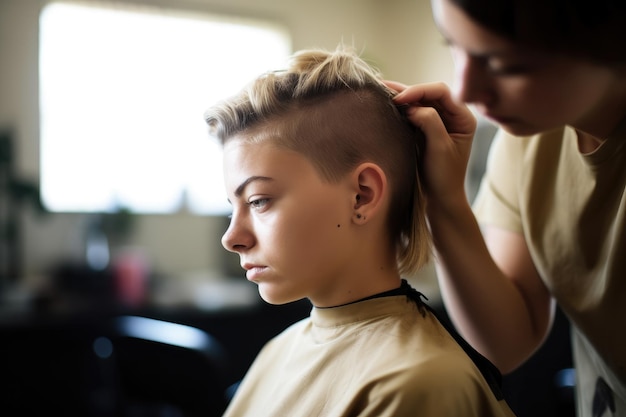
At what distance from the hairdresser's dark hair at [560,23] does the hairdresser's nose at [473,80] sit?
0.05m

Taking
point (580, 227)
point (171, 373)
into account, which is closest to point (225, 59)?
point (171, 373)

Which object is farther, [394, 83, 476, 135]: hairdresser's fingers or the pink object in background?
the pink object in background

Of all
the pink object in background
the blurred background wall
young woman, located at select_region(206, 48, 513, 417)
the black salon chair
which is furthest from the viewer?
the blurred background wall

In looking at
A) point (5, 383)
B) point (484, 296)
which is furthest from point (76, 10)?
point (484, 296)

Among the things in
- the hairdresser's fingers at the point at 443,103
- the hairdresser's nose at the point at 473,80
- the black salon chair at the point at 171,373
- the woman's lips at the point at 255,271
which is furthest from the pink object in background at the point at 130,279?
A: the hairdresser's nose at the point at 473,80

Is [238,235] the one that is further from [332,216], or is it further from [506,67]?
[506,67]

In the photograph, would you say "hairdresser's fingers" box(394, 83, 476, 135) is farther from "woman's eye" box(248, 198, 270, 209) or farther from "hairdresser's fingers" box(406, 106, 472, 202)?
"woman's eye" box(248, 198, 270, 209)

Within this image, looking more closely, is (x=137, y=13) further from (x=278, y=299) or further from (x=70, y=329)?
(x=278, y=299)

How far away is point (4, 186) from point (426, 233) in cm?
307

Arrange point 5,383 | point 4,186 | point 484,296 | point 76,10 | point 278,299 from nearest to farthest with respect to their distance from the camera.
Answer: point 278,299 → point 484,296 → point 5,383 → point 4,186 → point 76,10

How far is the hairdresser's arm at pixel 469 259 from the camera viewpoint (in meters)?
1.03

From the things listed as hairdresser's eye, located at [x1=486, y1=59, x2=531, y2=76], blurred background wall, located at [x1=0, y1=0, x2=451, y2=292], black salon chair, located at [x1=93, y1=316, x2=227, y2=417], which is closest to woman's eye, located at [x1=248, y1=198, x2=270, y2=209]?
hairdresser's eye, located at [x1=486, y1=59, x2=531, y2=76]

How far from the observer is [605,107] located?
89cm

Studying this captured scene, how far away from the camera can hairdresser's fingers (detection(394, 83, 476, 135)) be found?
1.02m
